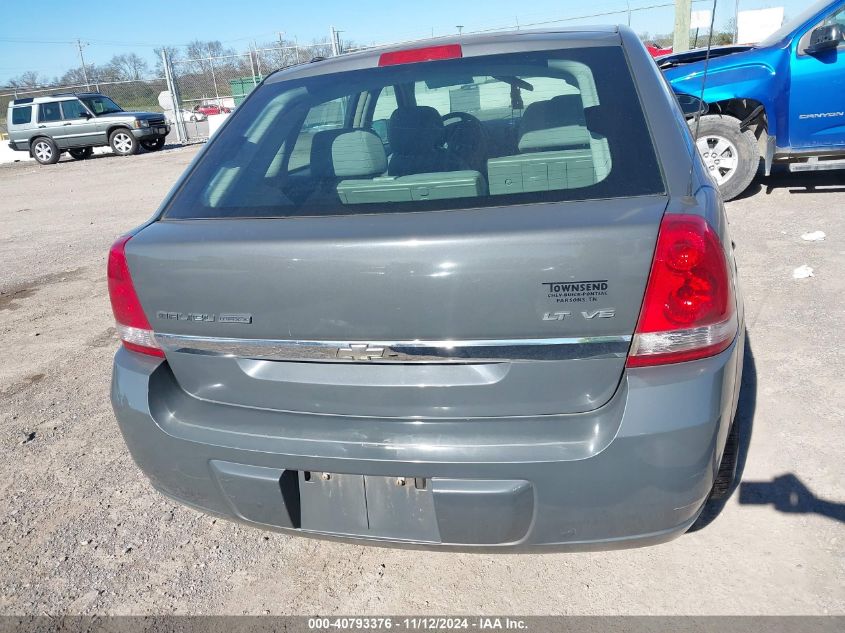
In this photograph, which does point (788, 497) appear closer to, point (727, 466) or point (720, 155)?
point (727, 466)

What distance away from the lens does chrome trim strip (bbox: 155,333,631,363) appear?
5.61 feet

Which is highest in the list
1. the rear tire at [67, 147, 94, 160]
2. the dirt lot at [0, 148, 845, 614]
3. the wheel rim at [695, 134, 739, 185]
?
the wheel rim at [695, 134, 739, 185]

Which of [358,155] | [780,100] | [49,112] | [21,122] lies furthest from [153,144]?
[358,155]

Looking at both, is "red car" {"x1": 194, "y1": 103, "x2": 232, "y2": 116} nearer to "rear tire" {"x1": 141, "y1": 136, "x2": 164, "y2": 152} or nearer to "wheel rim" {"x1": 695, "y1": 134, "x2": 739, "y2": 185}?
"rear tire" {"x1": 141, "y1": 136, "x2": 164, "y2": 152}

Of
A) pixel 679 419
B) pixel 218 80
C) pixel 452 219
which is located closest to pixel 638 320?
pixel 679 419

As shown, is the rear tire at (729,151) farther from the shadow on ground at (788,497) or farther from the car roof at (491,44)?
the car roof at (491,44)

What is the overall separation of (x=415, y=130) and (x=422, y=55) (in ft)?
0.93

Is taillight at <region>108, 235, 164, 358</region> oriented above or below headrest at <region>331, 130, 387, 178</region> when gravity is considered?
below

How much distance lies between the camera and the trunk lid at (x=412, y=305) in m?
1.66

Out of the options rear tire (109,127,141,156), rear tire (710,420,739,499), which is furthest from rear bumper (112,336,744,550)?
rear tire (109,127,141,156)

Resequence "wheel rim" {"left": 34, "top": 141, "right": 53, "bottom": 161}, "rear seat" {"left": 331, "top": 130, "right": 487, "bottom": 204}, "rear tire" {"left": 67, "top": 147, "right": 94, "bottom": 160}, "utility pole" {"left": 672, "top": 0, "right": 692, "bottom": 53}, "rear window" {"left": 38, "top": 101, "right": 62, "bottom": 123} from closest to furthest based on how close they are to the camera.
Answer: "rear seat" {"left": 331, "top": 130, "right": 487, "bottom": 204}
"utility pole" {"left": 672, "top": 0, "right": 692, "bottom": 53}
"rear window" {"left": 38, "top": 101, "right": 62, "bottom": 123}
"wheel rim" {"left": 34, "top": 141, "right": 53, "bottom": 161}
"rear tire" {"left": 67, "top": 147, "right": 94, "bottom": 160}

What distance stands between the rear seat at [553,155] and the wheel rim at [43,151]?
21711 millimetres

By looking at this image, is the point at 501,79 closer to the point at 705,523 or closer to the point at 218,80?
the point at 705,523

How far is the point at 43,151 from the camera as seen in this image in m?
20.3
